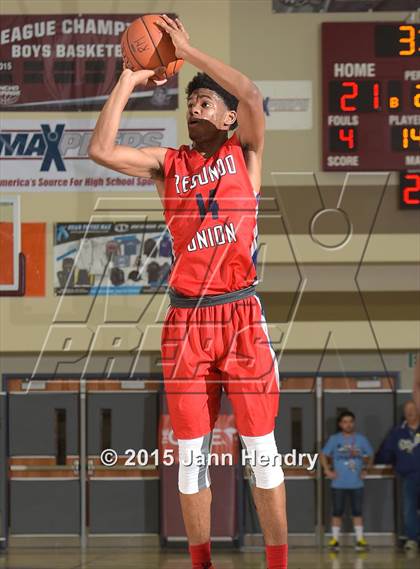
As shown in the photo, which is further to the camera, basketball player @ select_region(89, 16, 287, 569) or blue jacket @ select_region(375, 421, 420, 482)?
blue jacket @ select_region(375, 421, 420, 482)

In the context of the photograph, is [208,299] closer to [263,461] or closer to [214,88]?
[263,461]

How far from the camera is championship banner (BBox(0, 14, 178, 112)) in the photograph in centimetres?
1277

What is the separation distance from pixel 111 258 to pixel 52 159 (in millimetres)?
1417

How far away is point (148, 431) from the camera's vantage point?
13531mm

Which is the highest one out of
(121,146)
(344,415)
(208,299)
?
(121,146)

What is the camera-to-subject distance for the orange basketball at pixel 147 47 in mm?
4855

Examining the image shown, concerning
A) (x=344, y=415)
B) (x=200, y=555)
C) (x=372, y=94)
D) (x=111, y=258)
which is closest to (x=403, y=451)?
(x=344, y=415)

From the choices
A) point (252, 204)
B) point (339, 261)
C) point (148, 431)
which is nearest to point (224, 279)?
point (252, 204)

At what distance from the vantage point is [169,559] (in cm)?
1224

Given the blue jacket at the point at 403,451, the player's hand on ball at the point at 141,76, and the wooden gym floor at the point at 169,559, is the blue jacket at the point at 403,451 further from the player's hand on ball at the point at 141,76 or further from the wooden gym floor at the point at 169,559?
the player's hand on ball at the point at 141,76

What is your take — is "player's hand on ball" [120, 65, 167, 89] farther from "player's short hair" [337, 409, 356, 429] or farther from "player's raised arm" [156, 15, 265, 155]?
"player's short hair" [337, 409, 356, 429]

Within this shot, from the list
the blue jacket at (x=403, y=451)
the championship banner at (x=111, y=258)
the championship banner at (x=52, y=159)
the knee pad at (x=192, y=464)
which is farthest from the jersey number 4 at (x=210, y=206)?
the blue jacket at (x=403, y=451)

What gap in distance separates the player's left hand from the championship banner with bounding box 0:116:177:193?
8.03m

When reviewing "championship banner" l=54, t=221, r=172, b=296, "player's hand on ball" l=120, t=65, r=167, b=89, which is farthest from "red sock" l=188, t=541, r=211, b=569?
"championship banner" l=54, t=221, r=172, b=296
